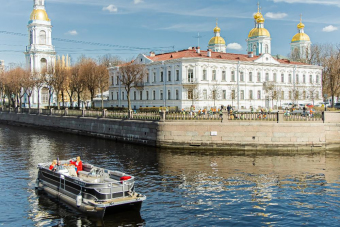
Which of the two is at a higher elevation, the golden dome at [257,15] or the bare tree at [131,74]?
the golden dome at [257,15]

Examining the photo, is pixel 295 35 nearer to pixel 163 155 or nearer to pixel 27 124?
pixel 27 124

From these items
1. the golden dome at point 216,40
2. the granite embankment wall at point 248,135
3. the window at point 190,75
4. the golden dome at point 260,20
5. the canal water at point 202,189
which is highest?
the golden dome at point 260,20

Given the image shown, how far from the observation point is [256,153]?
34.8m

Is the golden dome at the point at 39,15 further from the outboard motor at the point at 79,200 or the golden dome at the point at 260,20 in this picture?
the outboard motor at the point at 79,200

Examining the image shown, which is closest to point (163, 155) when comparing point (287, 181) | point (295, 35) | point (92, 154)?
point (92, 154)

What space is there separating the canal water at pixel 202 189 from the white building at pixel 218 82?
93.8 feet

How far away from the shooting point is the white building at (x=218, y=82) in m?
63.9

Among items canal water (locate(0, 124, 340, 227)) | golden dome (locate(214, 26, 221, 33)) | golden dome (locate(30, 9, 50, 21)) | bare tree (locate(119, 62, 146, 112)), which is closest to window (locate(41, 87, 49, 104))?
golden dome (locate(30, 9, 50, 21))

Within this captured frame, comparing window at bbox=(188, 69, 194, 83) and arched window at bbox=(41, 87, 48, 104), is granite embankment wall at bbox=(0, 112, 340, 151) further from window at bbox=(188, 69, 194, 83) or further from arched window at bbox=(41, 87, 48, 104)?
arched window at bbox=(41, 87, 48, 104)

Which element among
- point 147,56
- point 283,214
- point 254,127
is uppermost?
point 147,56

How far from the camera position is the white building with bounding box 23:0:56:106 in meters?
96.9

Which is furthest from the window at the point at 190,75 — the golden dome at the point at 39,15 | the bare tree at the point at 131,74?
the golden dome at the point at 39,15

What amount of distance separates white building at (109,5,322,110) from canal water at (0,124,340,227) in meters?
28.6

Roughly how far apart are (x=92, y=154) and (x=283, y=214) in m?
21.9
